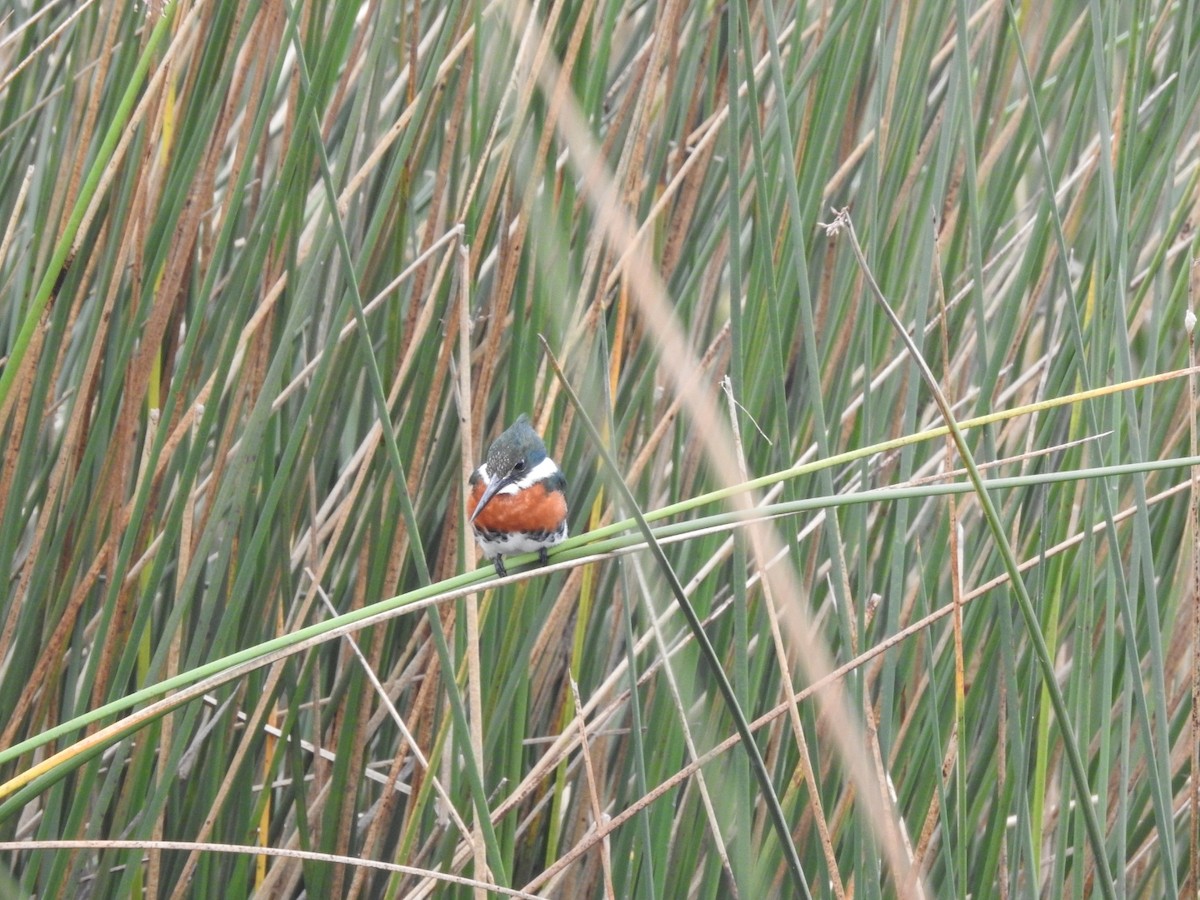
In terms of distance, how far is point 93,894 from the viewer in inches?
67.6

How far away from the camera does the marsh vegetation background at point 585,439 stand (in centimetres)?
149

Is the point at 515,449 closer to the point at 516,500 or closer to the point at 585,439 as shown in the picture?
the point at 516,500

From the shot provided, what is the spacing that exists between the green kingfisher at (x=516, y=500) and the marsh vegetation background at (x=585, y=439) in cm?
9

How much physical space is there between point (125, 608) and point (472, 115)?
2.83ft

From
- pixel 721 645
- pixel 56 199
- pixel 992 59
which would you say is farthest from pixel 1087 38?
pixel 56 199

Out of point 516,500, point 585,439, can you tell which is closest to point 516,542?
point 516,500

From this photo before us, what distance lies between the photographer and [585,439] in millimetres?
1979

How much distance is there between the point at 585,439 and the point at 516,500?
0.32 m

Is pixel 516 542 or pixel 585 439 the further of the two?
pixel 585 439

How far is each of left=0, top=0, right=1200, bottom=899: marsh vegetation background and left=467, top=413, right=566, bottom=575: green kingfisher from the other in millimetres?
88

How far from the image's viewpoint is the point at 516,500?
5.53 ft

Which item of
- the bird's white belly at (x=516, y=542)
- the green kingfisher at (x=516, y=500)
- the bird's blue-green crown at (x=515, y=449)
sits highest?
the bird's blue-green crown at (x=515, y=449)

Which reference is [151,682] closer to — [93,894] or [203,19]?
[93,894]

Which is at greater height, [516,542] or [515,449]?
[515,449]
